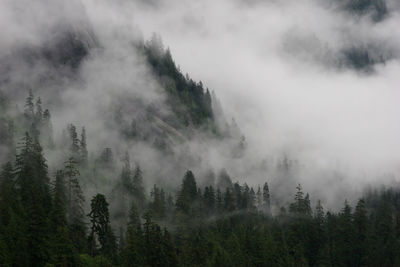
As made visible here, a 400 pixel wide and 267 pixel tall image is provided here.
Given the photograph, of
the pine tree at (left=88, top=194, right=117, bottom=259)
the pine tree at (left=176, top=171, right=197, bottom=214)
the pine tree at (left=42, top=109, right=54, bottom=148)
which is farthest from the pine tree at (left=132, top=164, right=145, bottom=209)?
the pine tree at (left=88, top=194, right=117, bottom=259)

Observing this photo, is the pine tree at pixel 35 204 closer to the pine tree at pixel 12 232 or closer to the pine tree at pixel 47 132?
the pine tree at pixel 12 232

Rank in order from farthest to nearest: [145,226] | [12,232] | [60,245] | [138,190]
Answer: [138,190]
[145,226]
[12,232]
[60,245]

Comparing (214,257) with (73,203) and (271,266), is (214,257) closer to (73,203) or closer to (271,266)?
(271,266)

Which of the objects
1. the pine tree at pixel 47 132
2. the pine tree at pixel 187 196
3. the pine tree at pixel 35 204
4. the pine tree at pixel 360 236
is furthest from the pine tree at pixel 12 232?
the pine tree at pixel 47 132

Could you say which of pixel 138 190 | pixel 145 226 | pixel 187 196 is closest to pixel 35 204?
pixel 145 226

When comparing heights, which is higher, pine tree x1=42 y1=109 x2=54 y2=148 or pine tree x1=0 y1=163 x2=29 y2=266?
pine tree x1=42 y1=109 x2=54 y2=148

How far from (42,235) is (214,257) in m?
42.6

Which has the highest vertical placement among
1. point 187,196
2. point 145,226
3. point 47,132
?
point 47,132

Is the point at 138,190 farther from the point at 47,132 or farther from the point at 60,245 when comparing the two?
the point at 60,245

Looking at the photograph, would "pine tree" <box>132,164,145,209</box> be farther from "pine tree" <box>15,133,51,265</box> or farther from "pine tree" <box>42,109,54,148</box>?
"pine tree" <box>15,133,51,265</box>

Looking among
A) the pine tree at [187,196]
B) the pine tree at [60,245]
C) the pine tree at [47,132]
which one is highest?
the pine tree at [47,132]

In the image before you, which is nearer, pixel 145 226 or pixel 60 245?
pixel 60 245

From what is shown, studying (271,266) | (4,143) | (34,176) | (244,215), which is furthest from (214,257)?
(4,143)

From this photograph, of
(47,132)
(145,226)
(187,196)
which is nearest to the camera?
(145,226)
